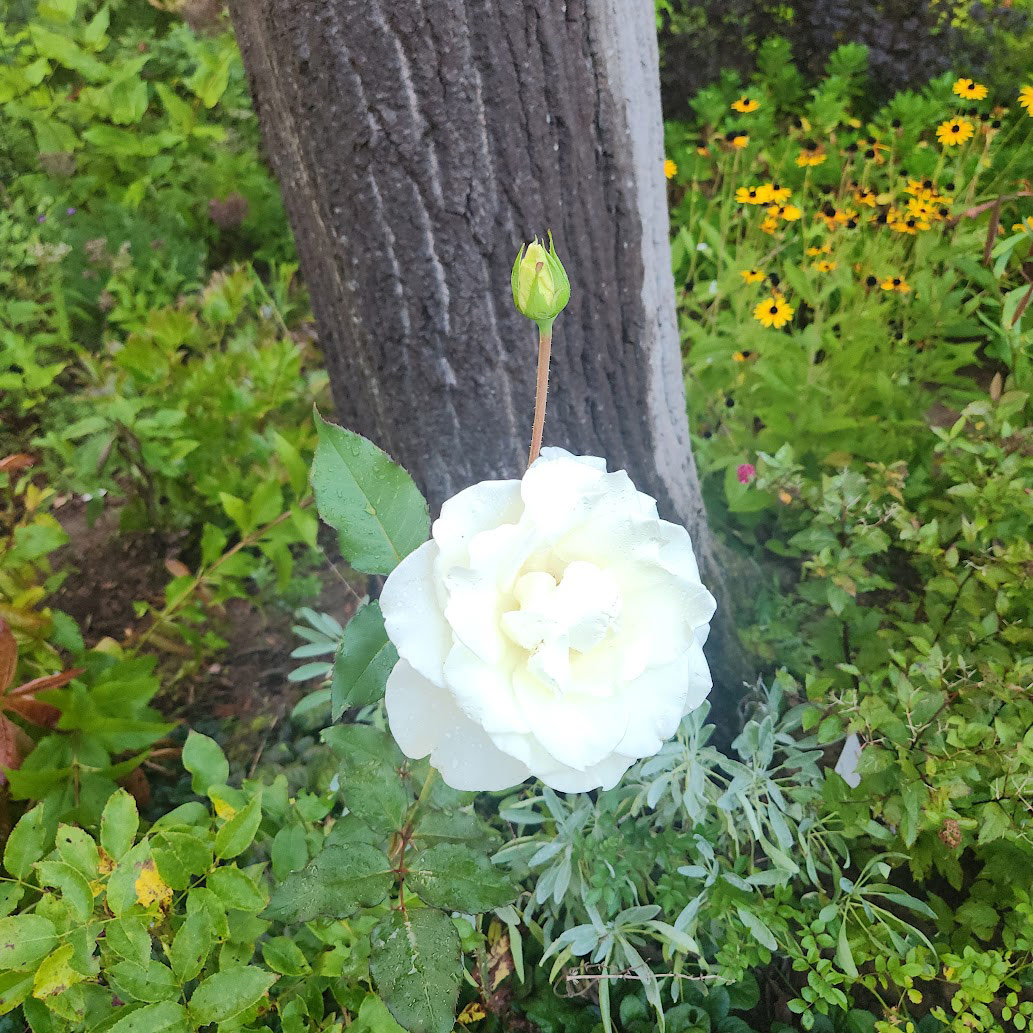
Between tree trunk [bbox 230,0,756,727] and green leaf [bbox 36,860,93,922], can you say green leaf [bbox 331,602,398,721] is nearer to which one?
green leaf [bbox 36,860,93,922]

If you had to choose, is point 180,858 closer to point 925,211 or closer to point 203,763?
point 203,763

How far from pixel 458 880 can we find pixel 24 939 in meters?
0.40

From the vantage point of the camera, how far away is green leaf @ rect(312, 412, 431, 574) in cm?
62

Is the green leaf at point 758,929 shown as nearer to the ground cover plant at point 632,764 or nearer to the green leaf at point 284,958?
the ground cover plant at point 632,764

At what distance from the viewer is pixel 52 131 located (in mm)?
2404

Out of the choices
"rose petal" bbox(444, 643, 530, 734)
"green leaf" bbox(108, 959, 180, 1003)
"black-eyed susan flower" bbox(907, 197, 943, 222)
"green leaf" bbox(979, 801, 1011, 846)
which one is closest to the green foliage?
"black-eyed susan flower" bbox(907, 197, 943, 222)

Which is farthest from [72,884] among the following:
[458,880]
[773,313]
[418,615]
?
[773,313]

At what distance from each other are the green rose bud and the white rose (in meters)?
0.11

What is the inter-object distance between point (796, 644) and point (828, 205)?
1.31 m

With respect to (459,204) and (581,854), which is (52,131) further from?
(581,854)

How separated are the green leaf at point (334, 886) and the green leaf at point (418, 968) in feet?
0.12

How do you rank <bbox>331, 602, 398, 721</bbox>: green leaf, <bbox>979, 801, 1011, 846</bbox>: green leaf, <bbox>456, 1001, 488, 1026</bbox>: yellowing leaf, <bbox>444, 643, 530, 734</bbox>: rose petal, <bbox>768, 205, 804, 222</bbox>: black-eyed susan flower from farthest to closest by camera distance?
<bbox>768, 205, 804, 222</bbox>: black-eyed susan flower
<bbox>456, 1001, 488, 1026</bbox>: yellowing leaf
<bbox>979, 801, 1011, 846</bbox>: green leaf
<bbox>331, 602, 398, 721</bbox>: green leaf
<bbox>444, 643, 530, 734</bbox>: rose petal

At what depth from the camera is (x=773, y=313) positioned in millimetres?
1583

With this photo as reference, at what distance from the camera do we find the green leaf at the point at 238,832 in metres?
0.76
